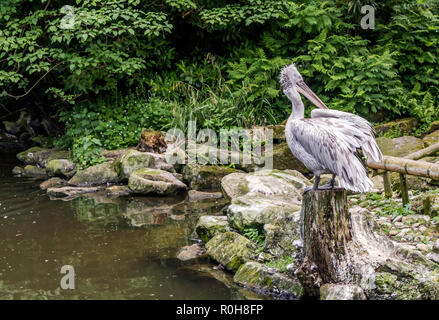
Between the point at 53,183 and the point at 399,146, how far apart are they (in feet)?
21.9

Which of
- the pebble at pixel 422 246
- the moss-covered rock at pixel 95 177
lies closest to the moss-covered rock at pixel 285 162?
the moss-covered rock at pixel 95 177

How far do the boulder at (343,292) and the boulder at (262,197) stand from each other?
1.28 meters

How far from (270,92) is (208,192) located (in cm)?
318

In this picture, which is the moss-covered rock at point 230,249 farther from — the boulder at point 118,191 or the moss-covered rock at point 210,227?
the boulder at point 118,191

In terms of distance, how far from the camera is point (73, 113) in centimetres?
1165

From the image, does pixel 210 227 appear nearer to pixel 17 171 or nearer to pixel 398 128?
pixel 398 128

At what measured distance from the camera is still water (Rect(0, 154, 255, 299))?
520 centimetres

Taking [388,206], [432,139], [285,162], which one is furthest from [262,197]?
[432,139]

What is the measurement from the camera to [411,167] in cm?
614

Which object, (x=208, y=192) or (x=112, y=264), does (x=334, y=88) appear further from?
(x=112, y=264)

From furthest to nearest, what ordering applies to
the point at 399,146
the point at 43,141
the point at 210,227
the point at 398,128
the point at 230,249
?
the point at 43,141 → the point at 398,128 → the point at 399,146 → the point at 210,227 → the point at 230,249

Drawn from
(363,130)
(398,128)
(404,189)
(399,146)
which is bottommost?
(404,189)

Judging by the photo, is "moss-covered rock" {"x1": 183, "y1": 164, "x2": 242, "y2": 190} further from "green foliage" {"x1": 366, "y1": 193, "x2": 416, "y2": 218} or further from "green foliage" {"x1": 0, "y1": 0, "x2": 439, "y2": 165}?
"green foliage" {"x1": 366, "y1": 193, "x2": 416, "y2": 218}

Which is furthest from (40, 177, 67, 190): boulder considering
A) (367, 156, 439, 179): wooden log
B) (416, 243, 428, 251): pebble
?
(416, 243, 428, 251): pebble
